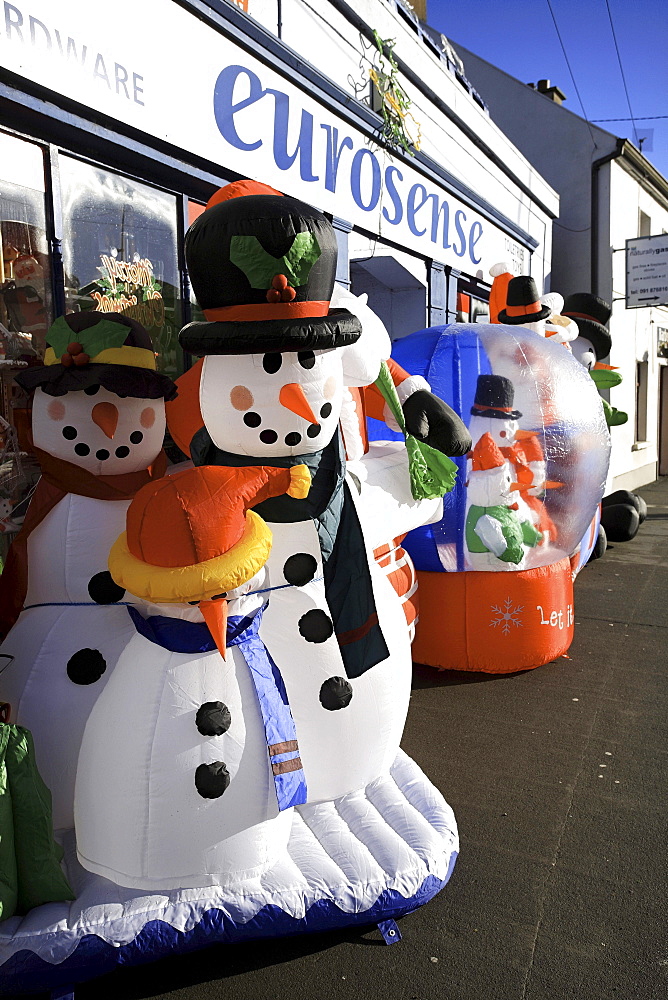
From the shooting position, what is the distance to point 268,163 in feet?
16.0

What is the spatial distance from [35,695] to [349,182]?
15.4ft

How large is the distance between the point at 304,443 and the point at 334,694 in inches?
35.1

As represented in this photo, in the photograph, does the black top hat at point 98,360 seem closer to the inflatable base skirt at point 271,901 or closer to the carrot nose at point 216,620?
the carrot nose at point 216,620

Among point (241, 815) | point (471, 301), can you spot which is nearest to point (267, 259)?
point (241, 815)

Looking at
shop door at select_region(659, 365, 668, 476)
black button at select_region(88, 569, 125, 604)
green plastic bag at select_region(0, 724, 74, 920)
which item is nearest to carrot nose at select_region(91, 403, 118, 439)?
black button at select_region(88, 569, 125, 604)

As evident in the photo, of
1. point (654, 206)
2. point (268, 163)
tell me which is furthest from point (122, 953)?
point (654, 206)

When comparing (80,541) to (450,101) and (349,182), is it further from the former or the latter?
(450,101)

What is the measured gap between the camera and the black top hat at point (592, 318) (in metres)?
7.62

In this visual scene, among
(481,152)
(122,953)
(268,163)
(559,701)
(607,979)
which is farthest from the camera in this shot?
(481,152)

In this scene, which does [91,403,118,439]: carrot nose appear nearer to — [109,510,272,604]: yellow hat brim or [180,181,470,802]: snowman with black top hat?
[180,181,470,802]: snowman with black top hat

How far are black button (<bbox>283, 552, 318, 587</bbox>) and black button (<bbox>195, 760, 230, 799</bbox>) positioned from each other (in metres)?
0.66

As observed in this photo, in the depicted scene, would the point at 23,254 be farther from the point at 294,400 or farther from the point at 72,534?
the point at 294,400

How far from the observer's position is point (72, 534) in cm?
288

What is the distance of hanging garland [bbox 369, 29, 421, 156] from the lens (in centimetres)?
651
